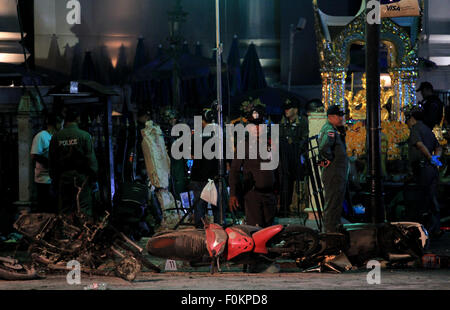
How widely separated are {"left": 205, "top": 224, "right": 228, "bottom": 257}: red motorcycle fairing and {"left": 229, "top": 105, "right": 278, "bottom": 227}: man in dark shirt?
1130 millimetres

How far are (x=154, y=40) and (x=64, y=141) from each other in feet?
55.3

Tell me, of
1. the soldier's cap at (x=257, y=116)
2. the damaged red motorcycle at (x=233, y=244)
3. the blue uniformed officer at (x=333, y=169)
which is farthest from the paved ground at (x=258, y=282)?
the soldier's cap at (x=257, y=116)

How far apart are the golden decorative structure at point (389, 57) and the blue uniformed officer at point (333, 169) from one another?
18.7 ft

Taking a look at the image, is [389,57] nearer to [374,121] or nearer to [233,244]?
[374,121]

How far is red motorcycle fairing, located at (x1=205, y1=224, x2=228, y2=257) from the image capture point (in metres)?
8.07

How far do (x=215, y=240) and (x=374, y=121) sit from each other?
9.04 feet

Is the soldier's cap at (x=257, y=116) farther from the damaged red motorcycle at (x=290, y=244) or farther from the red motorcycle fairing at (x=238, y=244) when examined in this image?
the red motorcycle fairing at (x=238, y=244)

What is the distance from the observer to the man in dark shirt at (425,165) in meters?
11.4

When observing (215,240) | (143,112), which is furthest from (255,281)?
(143,112)

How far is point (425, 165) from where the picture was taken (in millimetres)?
11453

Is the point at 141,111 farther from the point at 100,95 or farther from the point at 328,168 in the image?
the point at 328,168

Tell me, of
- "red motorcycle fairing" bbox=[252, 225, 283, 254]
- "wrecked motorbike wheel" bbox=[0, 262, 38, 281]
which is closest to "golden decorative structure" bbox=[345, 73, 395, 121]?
"red motorcycle fairing" bbox=[252, 225, 283, 254]

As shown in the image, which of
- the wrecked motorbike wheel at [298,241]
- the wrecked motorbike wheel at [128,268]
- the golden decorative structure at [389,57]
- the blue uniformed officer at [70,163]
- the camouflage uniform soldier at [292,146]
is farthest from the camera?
the golden decorative structure at [389,57]

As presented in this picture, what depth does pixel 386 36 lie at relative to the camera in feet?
50.7
